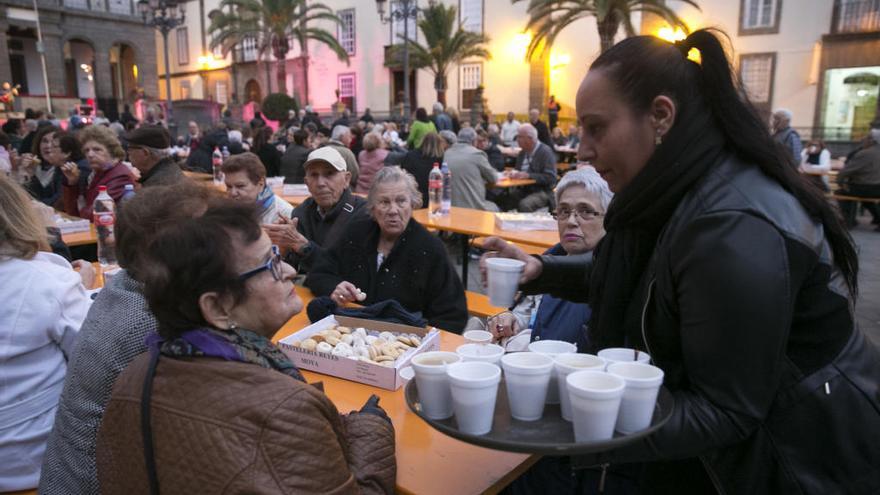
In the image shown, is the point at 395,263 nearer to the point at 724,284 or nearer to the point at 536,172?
the point at 724,284

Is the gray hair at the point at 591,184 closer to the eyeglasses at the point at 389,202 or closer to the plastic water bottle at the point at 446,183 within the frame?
the eyeglasses at the point at 389,202

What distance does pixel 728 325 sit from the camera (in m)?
1.04

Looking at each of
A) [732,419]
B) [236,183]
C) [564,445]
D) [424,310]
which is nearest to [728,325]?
[732,419]

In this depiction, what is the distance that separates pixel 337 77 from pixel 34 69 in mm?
15601

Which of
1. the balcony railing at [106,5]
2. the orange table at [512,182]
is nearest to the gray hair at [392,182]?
the orange table at [512,182]

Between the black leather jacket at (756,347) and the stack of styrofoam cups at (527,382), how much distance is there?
189mm

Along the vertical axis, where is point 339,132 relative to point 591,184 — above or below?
above

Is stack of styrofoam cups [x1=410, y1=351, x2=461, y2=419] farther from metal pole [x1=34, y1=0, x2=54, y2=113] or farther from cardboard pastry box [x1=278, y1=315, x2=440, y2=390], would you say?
metal pole [x1=34, y1=0, x2=54, y2=113]

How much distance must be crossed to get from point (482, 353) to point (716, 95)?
2.45ft

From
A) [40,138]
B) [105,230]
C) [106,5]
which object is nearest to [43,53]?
[106,5]

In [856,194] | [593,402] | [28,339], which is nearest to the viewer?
[593,402]

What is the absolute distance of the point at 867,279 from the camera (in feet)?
21.0

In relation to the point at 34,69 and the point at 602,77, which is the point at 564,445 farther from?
the point at 34,69

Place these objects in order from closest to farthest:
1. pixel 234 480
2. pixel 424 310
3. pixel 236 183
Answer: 1. pixel 234 480
2. pixel 424 310
3. pixel 236 183
